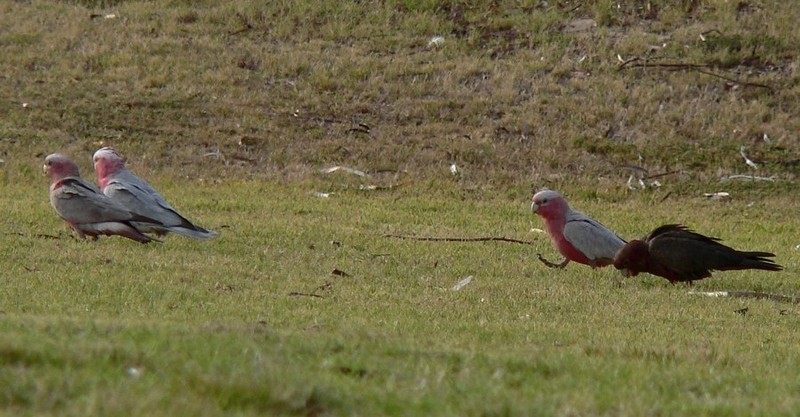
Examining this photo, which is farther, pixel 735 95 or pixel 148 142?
pixel 735 95

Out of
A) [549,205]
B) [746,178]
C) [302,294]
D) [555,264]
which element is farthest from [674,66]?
[302,294]

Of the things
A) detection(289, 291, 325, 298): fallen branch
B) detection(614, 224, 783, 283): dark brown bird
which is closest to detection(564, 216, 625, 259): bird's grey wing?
detection(614, 224, 783, 283): dark brown bird

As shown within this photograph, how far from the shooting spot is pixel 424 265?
11.4m

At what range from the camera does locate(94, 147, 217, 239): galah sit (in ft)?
38.5

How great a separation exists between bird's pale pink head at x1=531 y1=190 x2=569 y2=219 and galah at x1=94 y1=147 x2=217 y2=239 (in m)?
3.23

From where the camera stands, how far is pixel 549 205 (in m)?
12.1

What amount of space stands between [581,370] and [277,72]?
51.7 ft

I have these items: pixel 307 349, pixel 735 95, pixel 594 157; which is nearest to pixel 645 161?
pixel 594 157

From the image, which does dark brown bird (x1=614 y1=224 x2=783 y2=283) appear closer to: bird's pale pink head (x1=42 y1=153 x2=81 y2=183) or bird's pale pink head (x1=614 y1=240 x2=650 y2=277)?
bird's pale pink head (x1=614 y1=240 x2=650 y2=277)

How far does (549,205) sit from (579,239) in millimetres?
638

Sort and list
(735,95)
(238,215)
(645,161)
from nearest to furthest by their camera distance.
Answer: (238,215), (645,161), (735,95)

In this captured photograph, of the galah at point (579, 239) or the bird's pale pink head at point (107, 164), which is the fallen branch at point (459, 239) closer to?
the galah at point (579, 239)

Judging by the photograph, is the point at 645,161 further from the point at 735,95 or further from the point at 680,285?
the point at 680,285

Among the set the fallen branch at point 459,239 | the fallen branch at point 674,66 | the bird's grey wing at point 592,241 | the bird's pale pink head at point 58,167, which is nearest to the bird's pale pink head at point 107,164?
the bird's pale pink head at point 58,167
